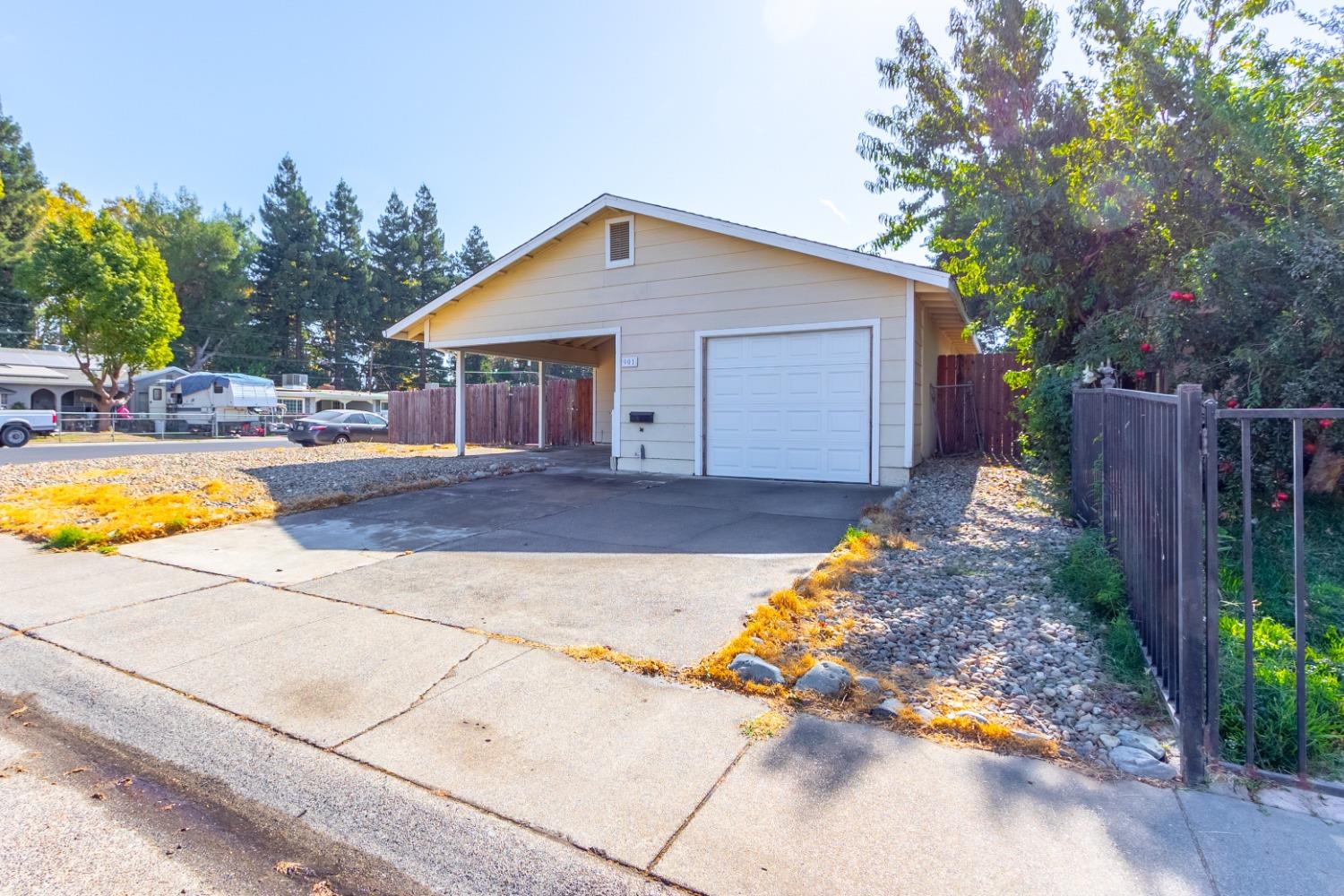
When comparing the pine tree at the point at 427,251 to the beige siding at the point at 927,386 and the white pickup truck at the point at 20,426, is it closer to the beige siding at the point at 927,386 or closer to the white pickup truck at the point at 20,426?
the white pickup truck at the point at 20,426

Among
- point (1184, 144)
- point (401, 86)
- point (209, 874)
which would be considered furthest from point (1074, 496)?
point (401, 86)

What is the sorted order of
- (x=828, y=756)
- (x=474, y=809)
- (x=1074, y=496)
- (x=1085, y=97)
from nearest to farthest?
(x=474, y=809), (x=828, y=756), (x=1074, y=496), (x=1085, y=97)

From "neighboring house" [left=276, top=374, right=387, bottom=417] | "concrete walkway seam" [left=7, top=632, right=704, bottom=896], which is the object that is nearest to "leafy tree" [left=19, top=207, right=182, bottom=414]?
"neighboring house" [left=276, top=374, right=387, bottom=417]

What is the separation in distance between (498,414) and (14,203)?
86.9 feet

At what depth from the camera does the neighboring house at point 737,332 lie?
358 inches

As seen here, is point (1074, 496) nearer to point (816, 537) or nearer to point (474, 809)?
point (816, 537)

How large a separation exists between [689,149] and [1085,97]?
582cm

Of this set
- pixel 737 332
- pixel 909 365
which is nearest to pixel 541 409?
pixel 737 332

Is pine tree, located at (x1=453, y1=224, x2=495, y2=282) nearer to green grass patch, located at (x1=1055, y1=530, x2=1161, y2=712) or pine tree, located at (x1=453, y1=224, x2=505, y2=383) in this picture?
pine tree, located at (x1=453, y1=224, x2=505, y2=383)

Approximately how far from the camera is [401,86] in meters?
12.7

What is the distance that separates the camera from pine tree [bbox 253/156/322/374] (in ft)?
125

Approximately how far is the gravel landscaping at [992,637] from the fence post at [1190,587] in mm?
286

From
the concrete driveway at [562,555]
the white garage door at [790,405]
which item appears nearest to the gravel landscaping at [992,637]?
the concrete driveway at [562,555]

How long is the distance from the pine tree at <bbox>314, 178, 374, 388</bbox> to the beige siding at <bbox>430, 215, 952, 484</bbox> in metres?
31.9
